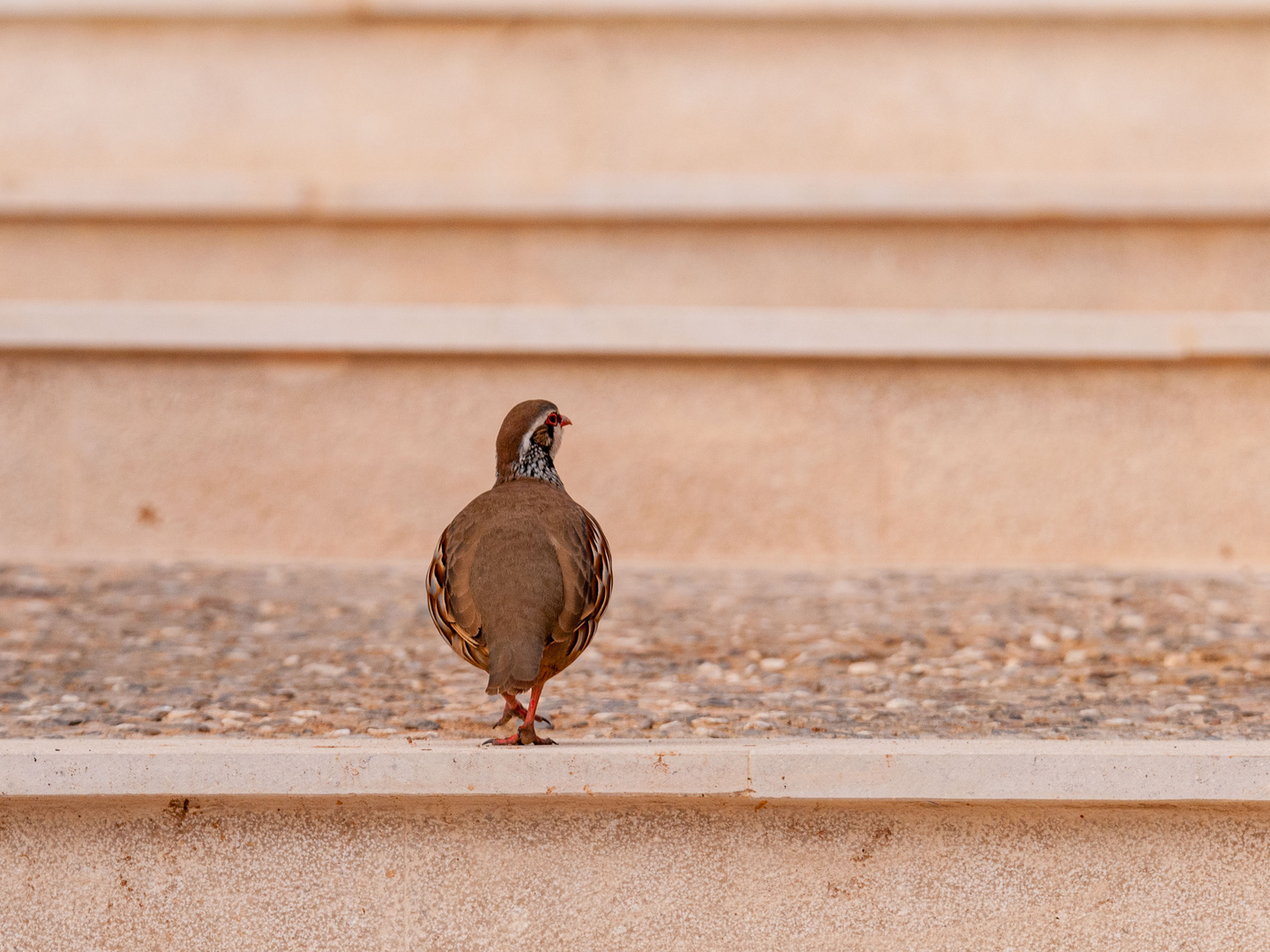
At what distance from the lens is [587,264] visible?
9336mm

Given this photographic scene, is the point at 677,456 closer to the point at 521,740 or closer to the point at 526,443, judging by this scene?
the point at 526,443

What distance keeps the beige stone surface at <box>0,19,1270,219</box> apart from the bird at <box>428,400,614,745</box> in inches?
187

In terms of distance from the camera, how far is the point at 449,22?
930 cm

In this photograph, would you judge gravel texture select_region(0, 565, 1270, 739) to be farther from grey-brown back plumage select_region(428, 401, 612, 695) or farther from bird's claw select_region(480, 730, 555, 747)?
grey-brown back plumage select_region(428, 401, 612, 695)

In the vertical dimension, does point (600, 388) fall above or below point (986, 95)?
below

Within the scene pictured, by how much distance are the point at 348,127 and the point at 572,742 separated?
5.95 meters

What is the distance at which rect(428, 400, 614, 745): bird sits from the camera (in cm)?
439

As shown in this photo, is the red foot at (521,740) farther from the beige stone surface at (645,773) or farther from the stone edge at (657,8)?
the stone edge at (657,8)

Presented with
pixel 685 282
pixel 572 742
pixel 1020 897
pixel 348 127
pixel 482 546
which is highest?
pixel 348 127

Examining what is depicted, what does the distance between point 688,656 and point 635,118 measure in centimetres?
408

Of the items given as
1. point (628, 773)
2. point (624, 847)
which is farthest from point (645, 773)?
point (624, 847)

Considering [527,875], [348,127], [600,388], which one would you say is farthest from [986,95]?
[527,875]

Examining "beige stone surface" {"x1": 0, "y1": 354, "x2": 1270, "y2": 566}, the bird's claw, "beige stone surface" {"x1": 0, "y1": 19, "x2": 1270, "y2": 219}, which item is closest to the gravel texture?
"beige stone surface" {"x1": 0, "y1": 354, "x2": 1270, "y2": 566}

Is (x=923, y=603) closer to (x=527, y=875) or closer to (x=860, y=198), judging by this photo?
(x=860, y=198)
